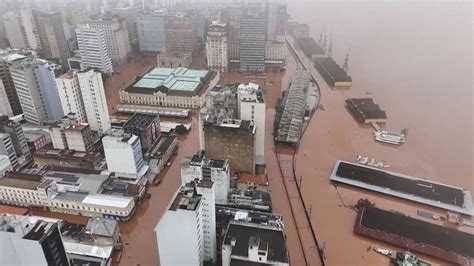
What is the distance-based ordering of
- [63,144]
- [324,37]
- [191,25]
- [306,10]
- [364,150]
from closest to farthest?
[63,144], [364,150], [191,25], [324,37], [306,10]

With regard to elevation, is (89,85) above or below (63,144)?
above

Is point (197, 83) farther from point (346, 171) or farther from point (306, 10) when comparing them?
Result: point (306, 10)

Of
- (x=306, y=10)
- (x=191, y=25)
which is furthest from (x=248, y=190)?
(x=306, y=10)

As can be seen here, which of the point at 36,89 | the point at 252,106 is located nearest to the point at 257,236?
the point at 252,106

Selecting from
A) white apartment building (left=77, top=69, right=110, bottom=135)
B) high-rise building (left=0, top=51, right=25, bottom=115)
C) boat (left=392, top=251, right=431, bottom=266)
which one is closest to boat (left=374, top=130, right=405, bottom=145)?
boat (left=392, top=251, right=431, bottom=266)

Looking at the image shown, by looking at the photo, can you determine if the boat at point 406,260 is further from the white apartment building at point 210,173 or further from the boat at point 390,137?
the boat at point 390,137

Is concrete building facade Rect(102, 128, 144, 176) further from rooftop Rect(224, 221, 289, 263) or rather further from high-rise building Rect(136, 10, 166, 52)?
high-rise building Rect(136, 10, 166, 52)

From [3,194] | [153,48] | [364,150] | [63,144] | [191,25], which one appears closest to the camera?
[3,194]
